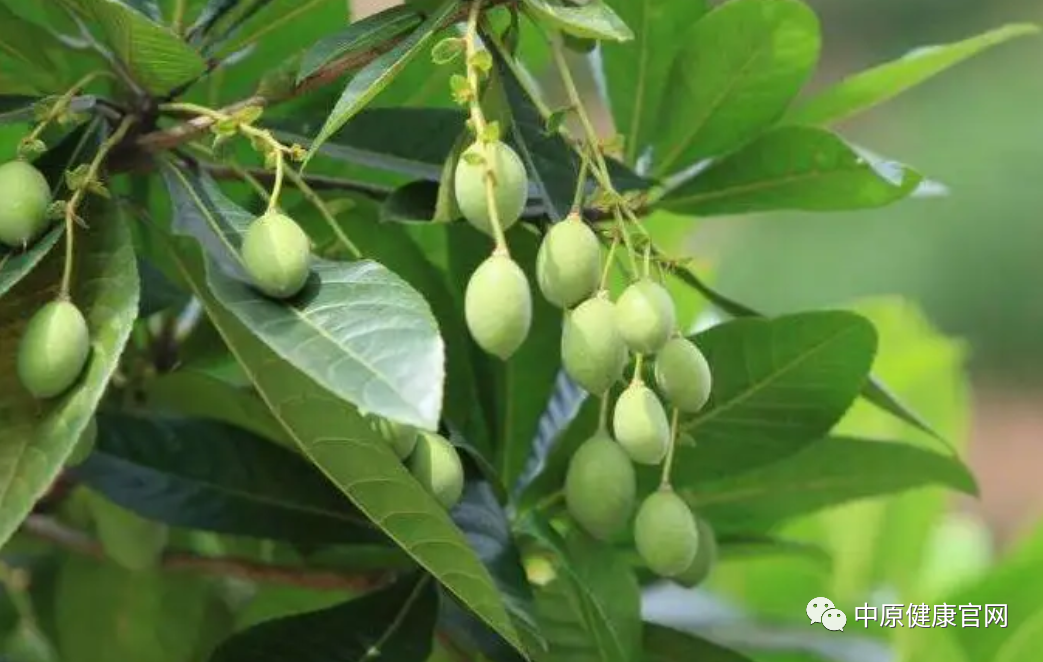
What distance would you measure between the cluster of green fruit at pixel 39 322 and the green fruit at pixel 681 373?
137 mm

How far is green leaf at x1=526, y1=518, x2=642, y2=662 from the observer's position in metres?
0.46

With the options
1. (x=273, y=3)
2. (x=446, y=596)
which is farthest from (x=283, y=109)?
(x=446, y=596)

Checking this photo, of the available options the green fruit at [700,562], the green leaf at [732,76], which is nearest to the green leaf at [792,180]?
the green leaf at [732,76]

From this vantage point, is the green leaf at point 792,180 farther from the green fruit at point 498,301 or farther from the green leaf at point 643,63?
the green fruit at point 498,301

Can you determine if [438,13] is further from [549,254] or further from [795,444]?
[795,444]

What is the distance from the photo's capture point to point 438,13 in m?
0.38

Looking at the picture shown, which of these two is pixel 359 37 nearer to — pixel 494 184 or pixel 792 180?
pixel 494 184

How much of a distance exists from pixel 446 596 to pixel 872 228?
3.15 meters

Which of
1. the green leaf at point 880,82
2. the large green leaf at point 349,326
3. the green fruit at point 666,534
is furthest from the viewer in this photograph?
the green leaf at point 880,82

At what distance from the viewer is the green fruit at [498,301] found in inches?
14.6

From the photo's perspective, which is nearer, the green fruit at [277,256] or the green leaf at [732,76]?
the green fruit at [277,256]

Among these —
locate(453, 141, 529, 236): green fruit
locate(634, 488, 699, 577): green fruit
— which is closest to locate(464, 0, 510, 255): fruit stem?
locate(453, 141, 529, 236): green fruit

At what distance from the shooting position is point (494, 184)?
0.37 metres

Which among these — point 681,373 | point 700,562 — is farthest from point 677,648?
point 681,373
